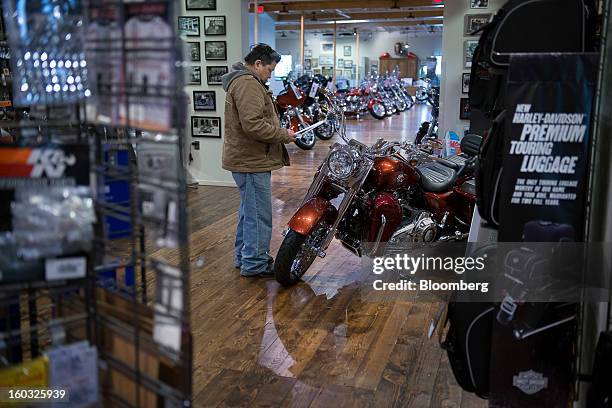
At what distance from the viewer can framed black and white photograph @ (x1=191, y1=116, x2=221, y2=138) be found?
7.26 meters

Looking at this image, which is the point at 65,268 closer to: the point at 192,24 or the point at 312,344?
the point at 312,344

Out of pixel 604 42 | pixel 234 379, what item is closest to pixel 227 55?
pixel 234 379

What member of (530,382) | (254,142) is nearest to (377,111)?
(254,142)

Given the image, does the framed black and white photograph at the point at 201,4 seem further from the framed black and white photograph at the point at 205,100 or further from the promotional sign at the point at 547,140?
the promotional sign at the point at 547,140

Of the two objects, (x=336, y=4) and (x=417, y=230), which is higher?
(x=336, y=4)

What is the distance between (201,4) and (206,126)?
1.41m

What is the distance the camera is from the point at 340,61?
25.8m

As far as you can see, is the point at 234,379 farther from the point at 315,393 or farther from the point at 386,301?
the point at 386,301

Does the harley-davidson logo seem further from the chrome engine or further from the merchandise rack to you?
the chrome engine

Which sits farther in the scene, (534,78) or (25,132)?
(534,78)

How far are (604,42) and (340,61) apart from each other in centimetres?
2483

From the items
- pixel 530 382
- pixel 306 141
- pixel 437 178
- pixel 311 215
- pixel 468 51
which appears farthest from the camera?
pixel 306 141

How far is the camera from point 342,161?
12.2 ft

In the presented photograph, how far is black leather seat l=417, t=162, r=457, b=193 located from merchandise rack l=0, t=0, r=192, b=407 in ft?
9.76
